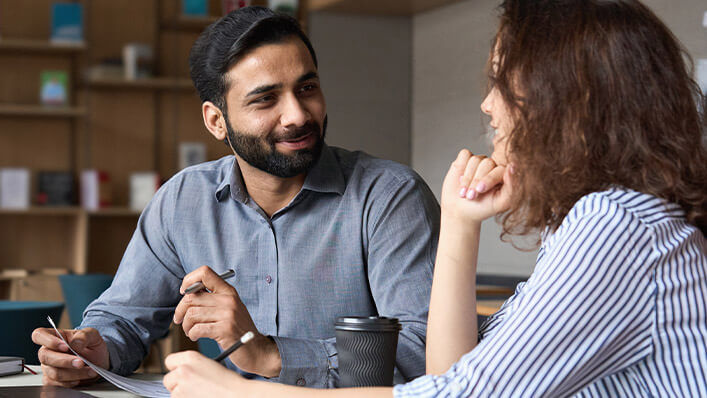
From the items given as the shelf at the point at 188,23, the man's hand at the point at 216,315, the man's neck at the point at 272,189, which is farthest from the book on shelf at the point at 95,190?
the man's hand at the point at 216,315

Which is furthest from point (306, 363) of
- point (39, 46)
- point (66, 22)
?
point (66, 22)

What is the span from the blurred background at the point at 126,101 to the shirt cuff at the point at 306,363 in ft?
12.4

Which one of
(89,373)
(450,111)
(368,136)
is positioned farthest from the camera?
(368,136)

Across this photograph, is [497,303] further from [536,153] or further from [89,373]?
[536,153]

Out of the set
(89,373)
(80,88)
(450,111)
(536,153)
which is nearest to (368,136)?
(450,111)

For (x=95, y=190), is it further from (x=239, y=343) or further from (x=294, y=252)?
(x=239, y=343)

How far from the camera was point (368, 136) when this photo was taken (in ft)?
18.0

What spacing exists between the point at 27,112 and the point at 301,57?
4098 millimetres

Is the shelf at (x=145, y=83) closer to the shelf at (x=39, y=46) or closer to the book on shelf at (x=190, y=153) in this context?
the shelf at (x=39, y=46)

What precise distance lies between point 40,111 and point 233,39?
3.97m

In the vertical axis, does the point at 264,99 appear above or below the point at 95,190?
above

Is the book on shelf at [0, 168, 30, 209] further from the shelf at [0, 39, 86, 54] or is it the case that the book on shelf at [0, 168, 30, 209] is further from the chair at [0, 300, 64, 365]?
the chair at [0, 300, 64, 365]

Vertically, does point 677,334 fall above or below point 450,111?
below

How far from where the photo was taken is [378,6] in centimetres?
529
